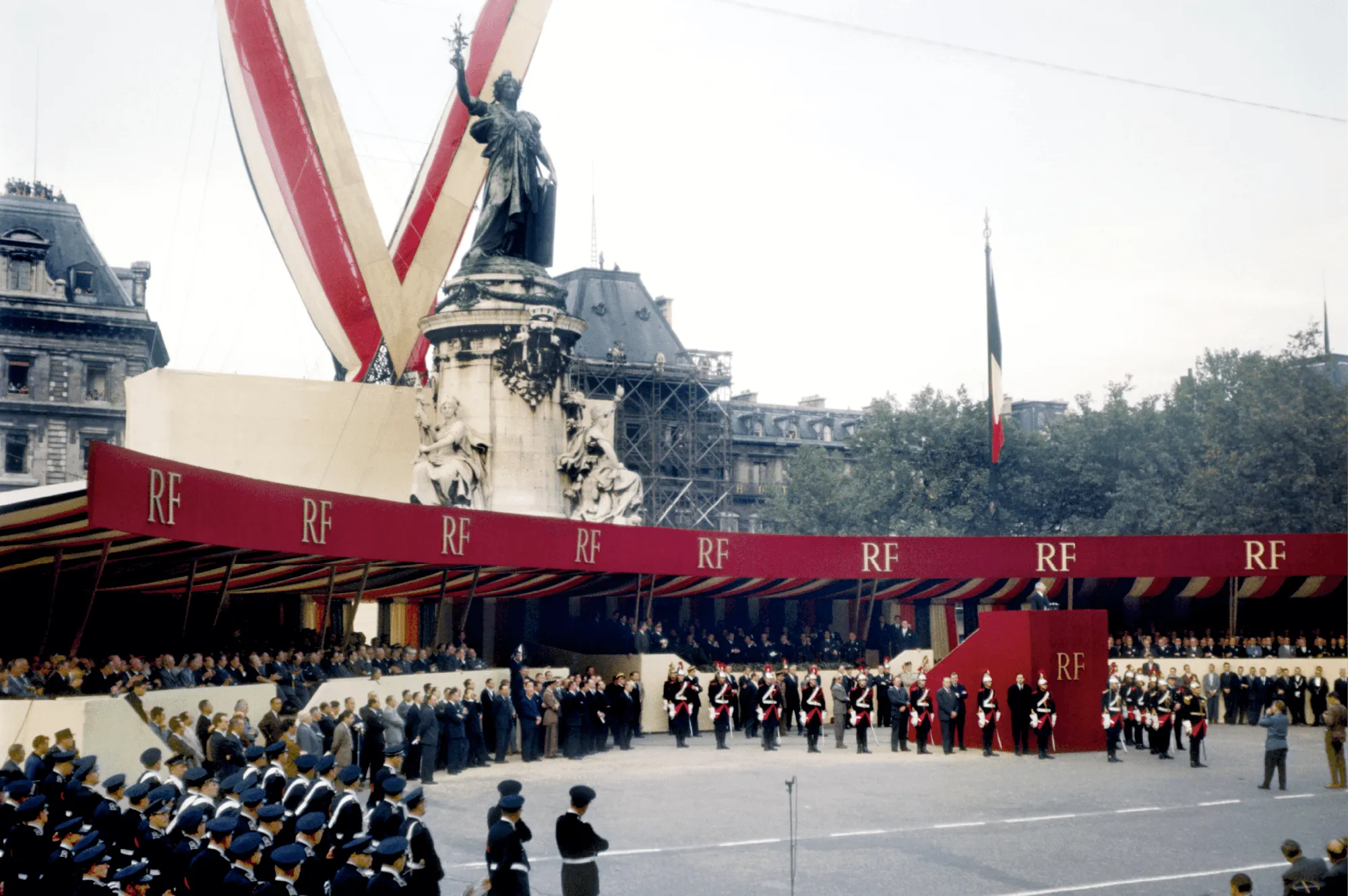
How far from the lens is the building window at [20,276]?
6856 centimetres

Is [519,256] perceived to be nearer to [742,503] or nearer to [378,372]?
[378,372]

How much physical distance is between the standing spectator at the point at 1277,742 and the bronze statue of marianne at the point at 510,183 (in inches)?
839

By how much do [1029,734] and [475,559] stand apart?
11.9 m

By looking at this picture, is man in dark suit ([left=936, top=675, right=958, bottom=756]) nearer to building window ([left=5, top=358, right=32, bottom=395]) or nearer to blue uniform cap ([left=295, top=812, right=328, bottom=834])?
blue uniform cap ([left=295, top=812, right=328, bottom=834])

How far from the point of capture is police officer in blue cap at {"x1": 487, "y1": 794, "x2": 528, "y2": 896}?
1108 cm

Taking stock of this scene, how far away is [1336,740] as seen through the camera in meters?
23.7

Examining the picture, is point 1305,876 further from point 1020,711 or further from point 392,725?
point 1020,711

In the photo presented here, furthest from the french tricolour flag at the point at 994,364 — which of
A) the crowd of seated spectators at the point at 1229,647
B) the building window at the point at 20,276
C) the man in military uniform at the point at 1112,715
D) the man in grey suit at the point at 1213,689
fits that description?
the building window at the point at 20,276

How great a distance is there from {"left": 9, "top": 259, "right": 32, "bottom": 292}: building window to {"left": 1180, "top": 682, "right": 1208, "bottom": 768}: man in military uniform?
58.6 m

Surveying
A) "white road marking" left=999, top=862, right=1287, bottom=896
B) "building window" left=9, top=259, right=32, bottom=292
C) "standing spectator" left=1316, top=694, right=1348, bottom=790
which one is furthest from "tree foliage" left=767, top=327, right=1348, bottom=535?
"white road marking" left=999, top=862, right=1287, bottom=896

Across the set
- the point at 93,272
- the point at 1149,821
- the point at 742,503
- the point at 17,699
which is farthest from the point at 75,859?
the point at 742,503

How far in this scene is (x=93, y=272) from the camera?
7169 cm

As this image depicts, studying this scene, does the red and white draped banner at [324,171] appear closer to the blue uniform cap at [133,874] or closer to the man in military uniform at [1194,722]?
the man in military uniform at [1194,722]

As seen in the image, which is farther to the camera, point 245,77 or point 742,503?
point 742,503
